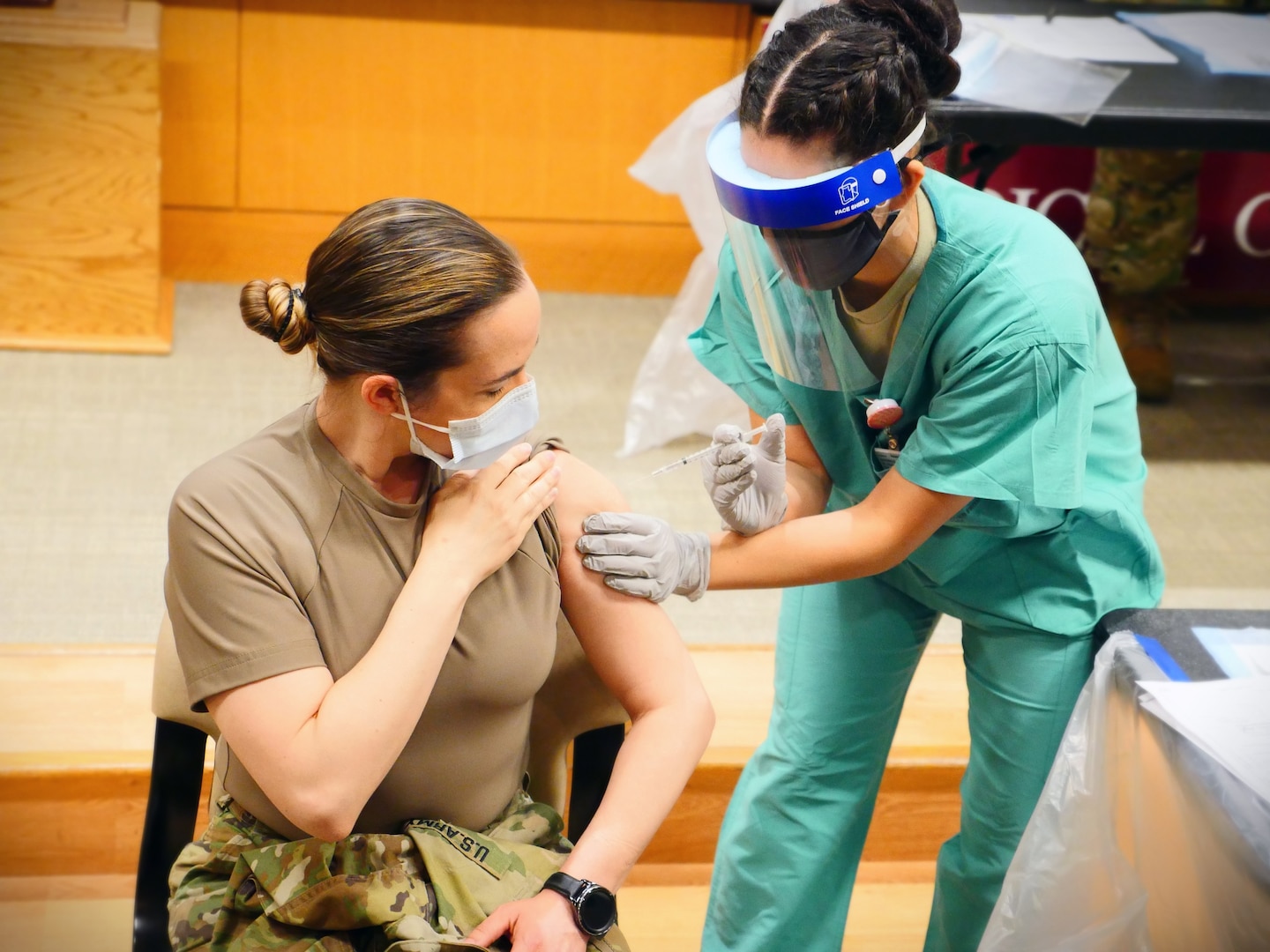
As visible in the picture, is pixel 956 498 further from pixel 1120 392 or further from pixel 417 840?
pixel 417 840

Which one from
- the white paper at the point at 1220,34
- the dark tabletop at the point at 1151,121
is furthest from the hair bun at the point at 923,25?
the white paper at the point at 1220,34

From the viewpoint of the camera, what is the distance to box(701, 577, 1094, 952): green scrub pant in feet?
5.49

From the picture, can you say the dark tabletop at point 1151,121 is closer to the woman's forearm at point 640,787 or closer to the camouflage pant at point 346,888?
the woman's forearm at point 640,787

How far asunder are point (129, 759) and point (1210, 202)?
3462 mm

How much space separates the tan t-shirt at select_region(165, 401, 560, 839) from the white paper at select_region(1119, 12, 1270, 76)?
95.4 inches

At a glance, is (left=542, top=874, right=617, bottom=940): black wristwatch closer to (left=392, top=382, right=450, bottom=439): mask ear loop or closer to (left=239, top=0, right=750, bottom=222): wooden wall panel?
(left=392, top=382, right=450, bottom=439): mask ear loop

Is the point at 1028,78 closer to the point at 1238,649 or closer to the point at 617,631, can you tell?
the point at 1238,649

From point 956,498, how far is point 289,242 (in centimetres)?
298

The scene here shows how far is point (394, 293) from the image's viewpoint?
1.26 meters

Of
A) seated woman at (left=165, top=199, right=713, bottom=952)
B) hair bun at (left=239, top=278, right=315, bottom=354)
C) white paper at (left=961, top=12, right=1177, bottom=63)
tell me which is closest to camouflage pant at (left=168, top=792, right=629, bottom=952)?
seated woman at (left=165, top=199, right=713, bottom=952)

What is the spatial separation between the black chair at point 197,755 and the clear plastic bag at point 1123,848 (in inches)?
20.6

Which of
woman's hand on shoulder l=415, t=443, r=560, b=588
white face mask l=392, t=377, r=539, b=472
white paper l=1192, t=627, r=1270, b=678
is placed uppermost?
white face mask l=392, t=377, r=539, b=472

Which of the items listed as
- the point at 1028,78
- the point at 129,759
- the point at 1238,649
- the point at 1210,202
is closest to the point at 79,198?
the point at 129,759

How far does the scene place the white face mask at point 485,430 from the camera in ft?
4.36
